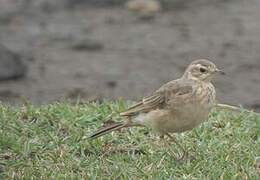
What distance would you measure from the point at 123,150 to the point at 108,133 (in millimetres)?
306

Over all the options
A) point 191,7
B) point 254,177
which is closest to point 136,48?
point 191,7

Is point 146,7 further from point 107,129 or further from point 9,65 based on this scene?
point 107,129

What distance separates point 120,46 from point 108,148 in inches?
303

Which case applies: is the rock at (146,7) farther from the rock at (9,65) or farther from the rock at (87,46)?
the rock at (9,65)

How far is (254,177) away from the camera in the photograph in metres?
6.38

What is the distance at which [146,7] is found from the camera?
55.6 feet

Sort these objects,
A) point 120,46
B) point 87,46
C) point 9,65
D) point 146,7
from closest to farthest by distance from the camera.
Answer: point 9,65, point 87,46, point 120,46, point 146,7

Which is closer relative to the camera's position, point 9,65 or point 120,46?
point 9,65

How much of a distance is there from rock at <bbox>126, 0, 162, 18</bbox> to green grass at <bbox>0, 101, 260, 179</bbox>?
8.43m

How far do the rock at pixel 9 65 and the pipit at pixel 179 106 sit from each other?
5.99 m

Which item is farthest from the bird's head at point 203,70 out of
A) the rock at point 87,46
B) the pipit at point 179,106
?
the rock at point 87,46

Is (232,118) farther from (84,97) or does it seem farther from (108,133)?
(84,97)

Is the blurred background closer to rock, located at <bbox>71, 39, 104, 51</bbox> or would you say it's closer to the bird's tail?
Result: rock, located at <bbox>71, 39, 104, 51</bbox>

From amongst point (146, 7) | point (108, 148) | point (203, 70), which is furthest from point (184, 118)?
point (146, 7)
